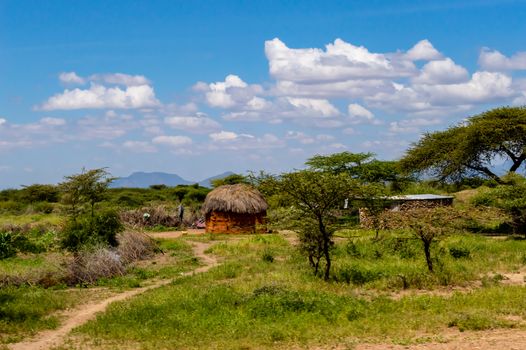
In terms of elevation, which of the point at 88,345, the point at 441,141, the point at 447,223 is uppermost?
the point at 441,141

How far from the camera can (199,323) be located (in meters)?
12.6

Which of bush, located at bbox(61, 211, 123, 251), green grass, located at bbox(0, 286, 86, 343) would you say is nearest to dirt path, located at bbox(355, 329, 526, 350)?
green grass, located at bbox(0, 286, 86, 343)

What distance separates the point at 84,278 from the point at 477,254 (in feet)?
43.9

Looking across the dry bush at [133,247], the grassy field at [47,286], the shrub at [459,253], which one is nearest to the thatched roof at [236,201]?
the dry bush at [133,247]

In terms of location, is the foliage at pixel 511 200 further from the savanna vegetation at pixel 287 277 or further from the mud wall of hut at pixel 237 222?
the mud wall of hut at pixel 237 222

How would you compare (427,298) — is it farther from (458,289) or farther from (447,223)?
(447,223)

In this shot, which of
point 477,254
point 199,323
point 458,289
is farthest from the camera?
point 477,254

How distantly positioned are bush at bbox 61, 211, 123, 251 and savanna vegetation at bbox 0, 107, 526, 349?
52 mm

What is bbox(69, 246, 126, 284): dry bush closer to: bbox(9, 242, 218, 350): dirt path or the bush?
the bush

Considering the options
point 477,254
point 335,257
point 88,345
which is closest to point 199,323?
point 88,345

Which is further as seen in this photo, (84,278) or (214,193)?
(214,193)

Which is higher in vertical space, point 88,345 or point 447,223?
point 447,223

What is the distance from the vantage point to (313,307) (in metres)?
13.3

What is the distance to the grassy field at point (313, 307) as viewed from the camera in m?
11.6
